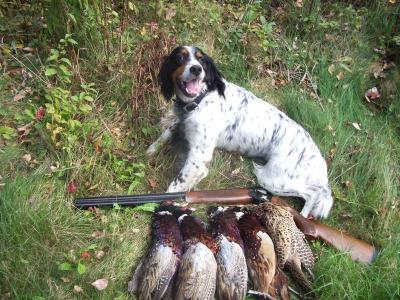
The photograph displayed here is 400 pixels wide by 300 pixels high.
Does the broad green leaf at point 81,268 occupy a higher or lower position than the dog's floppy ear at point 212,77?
lower

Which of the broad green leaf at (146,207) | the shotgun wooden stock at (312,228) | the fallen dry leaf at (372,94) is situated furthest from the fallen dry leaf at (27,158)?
the fallen dry leaf at (372,94)

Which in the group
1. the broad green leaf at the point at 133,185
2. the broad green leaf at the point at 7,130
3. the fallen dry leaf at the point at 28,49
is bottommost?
the broad green leaf at the point at 133,185

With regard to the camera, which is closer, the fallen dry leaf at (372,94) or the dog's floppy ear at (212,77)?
the dog's floppy ear at (212,77)

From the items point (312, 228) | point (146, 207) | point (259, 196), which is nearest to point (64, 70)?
point (146, 207)

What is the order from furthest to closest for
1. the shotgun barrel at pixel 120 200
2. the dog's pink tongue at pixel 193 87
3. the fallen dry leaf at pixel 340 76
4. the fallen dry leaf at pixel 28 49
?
the fallen dry leaf at pixel 340 76 < the fallen dry leaf at pixel 28 49 < the dog's pink tongue at pixel 193 87 < the shotgun barrel at pixel 120 200

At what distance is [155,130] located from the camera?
4.88m

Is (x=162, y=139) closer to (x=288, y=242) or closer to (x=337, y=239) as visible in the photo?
(x=288, y=242)

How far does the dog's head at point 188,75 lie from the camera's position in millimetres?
4314

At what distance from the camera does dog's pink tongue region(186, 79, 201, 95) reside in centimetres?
438

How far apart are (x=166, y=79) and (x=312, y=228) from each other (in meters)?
1.92

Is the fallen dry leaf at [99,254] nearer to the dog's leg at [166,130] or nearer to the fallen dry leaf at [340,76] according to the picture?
the dog's leg at [166,130]

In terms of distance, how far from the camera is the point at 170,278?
3.43 m

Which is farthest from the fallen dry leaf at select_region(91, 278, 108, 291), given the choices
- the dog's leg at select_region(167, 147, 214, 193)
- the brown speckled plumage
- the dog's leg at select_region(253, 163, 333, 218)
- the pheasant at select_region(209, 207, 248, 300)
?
the dog's leg at select_region(253, 163, 333, 218)

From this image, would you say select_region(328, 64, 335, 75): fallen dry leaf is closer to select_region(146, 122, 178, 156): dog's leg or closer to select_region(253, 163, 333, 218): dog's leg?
select_region(253, 163, 333, 218): dog's leg
